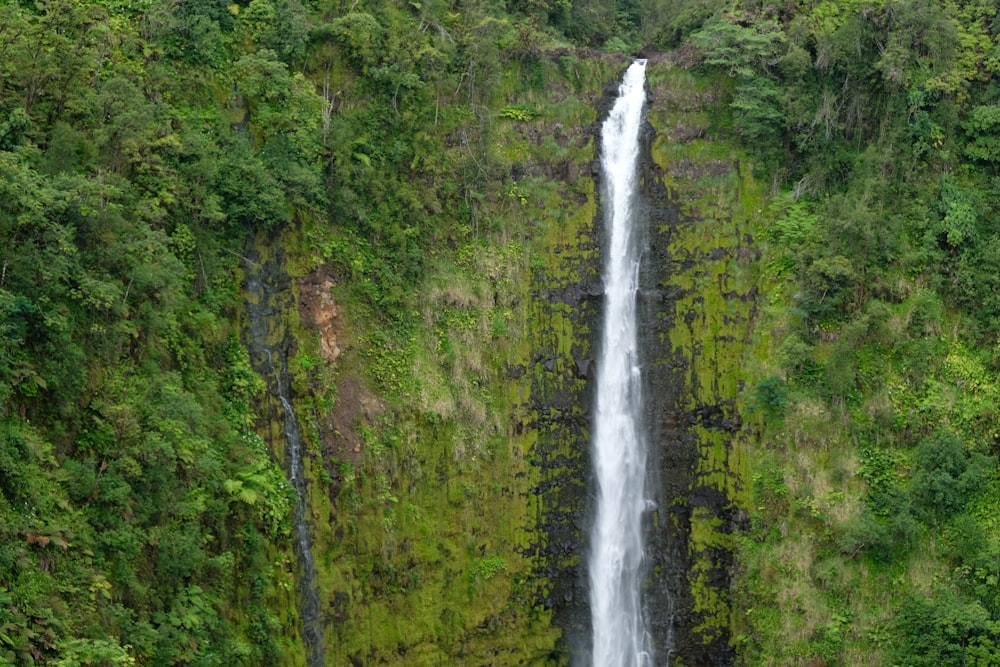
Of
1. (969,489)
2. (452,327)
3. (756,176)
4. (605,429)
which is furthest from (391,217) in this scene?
(969,489)

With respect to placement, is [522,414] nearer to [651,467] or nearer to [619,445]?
[619,445]

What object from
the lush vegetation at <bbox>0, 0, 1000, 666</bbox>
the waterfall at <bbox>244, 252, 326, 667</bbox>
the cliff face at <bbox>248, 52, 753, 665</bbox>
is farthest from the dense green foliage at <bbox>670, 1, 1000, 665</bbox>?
the waterfall at <bbox>244, 252, 326, 667</bbox>

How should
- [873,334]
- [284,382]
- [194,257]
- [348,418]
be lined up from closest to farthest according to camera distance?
[194,257] < [284,382] < [348,418] < [873,334]

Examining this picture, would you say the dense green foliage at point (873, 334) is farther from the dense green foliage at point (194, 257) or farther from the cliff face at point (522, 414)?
the dense green foliage at point (194, 257)

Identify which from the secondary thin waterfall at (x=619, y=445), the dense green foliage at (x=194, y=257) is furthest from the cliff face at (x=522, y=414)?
the secondary thin waterfall at (x=619, y=445)

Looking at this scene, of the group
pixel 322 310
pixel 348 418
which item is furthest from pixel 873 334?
pixel 322 310
